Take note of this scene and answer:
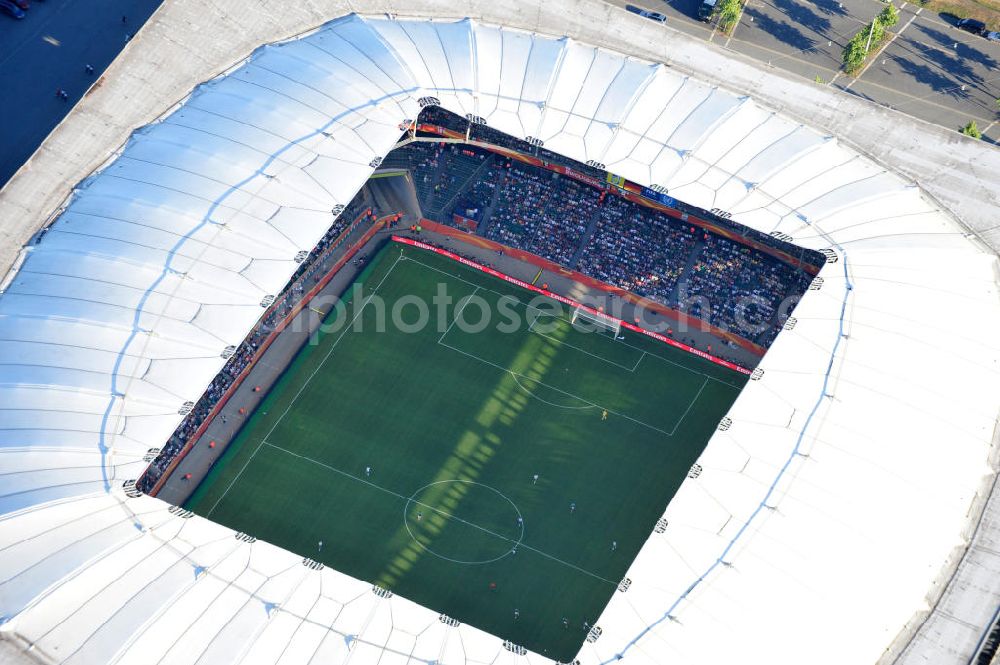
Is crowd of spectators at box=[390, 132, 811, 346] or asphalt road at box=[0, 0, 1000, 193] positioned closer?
crowd of spectators at box=[390, 132, 811, 346]

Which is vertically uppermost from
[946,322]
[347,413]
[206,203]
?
[946,322]

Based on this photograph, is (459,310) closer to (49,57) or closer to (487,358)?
(487,358)

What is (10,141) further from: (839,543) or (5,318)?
(839,543)

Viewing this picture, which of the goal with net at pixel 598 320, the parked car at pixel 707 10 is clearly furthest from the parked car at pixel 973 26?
the goal with net at pixel 598 320

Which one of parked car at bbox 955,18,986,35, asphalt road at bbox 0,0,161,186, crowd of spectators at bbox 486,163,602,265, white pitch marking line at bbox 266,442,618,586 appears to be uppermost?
parked car at bbox 955,18,986,35

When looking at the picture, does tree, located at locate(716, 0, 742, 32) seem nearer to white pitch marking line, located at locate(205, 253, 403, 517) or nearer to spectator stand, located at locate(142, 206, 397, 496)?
spectator stand, located at locate(142, 206, 397, 496)

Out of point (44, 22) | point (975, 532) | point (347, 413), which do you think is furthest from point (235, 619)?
point (44, 22)

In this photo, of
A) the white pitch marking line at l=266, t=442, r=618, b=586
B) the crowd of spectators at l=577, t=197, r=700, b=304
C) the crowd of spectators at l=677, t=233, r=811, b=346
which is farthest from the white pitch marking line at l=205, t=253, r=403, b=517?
the crowd of spectators at l=677, t=233, r=811, b=346
